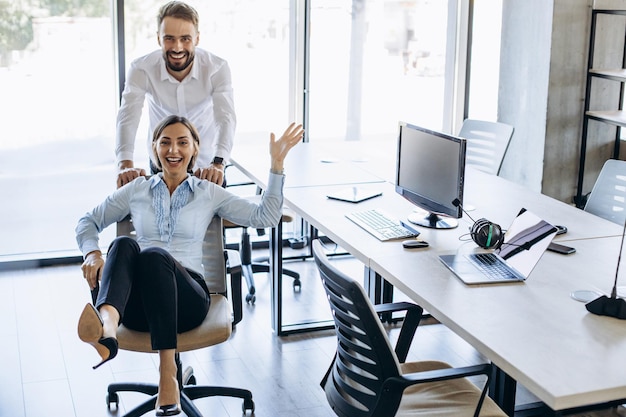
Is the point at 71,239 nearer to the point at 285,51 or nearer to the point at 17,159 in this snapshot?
the point at 17,159

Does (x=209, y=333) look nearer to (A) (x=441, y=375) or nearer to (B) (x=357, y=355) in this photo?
(B) (x=357, y=355)

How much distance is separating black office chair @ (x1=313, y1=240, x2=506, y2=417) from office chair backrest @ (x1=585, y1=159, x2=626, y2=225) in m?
1.61

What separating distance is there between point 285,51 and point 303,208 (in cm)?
222

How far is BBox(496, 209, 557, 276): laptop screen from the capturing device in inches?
115

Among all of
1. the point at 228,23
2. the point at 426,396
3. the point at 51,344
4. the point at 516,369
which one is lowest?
the point at 51,344

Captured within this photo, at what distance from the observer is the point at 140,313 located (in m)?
3.24

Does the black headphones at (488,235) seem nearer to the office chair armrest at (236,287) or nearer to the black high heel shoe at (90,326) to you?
the office chair armrest at (236,287)

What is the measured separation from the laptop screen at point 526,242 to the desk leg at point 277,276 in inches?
57.5

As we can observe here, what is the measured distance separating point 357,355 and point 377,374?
6.2 inches

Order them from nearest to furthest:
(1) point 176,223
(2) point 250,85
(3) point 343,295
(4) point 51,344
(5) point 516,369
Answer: (5) point 516,369 < (3) point 343,295 < (1) point 176,223 < (4) point 51,344 < (2) point 250,85

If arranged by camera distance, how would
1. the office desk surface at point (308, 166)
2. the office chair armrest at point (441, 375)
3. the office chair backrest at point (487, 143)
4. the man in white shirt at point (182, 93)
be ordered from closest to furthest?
1. the office chair armrest at point (441, 375)
2. the man in white shirt at point (182, 93)
3. the office desk surface at point (308, 166)
4. the office chair backrest at point (487, 143)

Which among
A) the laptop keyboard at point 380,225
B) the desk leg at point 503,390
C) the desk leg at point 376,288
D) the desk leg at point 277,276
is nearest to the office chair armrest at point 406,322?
the desk leg at point 503,390

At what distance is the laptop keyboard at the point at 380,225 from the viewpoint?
3.52 meters

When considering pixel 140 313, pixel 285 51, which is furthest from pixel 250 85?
pixel 140 313
